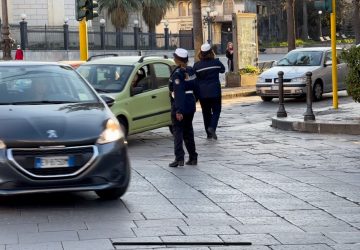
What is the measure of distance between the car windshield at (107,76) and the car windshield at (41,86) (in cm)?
512

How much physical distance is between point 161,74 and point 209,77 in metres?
1.19

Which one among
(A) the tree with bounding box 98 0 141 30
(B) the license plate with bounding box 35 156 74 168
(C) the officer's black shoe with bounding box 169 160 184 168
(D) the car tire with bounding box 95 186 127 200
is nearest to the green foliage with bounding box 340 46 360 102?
(C) the officer's black shoe with bounding box 169 160 184 168

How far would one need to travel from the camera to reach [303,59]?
26172 mm

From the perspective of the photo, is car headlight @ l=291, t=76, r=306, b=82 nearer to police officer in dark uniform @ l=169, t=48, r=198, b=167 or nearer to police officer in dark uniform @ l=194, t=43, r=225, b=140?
police officer in dark uniform @ l=194, t=43, r=225, b=140

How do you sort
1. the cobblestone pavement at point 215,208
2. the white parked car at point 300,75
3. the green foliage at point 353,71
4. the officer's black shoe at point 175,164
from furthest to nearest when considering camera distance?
the white parked car at point 300,75 < the green foliage at point 353,71 < the officer's black shoe at point 175,164 < the cobblestone pavement at point 215,208

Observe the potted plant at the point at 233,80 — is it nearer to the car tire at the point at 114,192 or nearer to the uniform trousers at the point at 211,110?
the uniform trousers at the point at 211,110

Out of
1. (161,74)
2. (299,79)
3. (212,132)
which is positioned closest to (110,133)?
(212,132)

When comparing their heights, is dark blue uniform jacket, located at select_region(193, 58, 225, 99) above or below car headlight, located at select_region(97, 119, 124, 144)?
above

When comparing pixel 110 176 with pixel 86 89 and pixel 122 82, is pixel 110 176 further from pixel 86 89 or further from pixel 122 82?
pixel 122 82

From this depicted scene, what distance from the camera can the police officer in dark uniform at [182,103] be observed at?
1166 cm

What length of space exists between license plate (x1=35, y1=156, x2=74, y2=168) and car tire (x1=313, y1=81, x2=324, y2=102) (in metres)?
17.6

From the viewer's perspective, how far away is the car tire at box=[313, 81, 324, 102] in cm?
2530

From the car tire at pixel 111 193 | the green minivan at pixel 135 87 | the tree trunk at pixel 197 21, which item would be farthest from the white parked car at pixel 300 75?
the car tire at pixel 111 193

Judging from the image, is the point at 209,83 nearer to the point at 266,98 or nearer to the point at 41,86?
the point at 41,86
